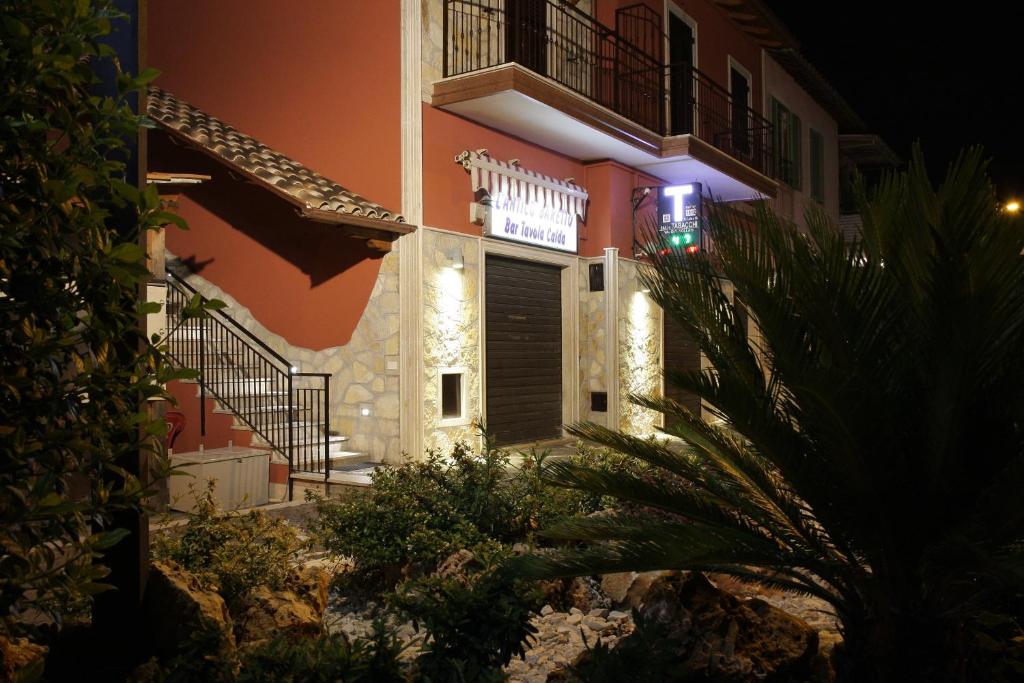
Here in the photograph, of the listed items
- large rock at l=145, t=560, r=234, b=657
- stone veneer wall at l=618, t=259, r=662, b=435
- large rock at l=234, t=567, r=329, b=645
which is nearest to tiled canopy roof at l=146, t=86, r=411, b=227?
stone veneer wall at l=618, t=259, r=662, b=435

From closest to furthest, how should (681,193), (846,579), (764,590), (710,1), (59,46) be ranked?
(59,46) → (846,579) → (764,590) → (681,193) → (710,1)

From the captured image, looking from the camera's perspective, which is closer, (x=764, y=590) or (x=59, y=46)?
(x=59, y=46)

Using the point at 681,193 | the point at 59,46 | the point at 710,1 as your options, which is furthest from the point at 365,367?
the point at 710,1

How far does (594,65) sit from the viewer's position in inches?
499

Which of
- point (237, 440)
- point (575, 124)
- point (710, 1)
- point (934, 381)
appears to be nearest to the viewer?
point (934, 381)

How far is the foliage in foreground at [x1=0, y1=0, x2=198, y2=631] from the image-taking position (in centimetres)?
218

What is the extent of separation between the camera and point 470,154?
1094 cm

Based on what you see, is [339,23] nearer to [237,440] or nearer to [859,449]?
[237,440]

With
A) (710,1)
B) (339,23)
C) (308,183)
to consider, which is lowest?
(308,183)

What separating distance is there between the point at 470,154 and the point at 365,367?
122 inches

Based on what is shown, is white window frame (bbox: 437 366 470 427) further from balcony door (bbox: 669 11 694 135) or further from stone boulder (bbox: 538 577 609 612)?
balcony door (bbox: 669 11 694 135)

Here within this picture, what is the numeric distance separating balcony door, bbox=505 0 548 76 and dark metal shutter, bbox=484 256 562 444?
116 inches

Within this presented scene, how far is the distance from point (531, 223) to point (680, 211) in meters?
3.00

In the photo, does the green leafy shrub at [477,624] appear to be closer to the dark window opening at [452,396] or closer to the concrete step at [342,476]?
the concrete step at [342,476]
